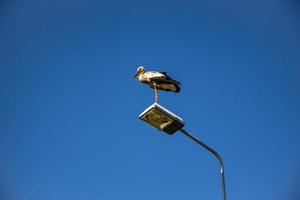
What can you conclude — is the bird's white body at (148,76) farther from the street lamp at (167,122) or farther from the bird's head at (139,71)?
the street lamp at (167,122)

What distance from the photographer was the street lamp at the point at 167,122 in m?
6.60

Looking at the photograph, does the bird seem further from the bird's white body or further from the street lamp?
the street lamp

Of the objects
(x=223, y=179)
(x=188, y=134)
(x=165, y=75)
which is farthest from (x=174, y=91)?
(x=223, y=179)

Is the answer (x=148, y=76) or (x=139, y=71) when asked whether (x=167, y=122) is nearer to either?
(x=148, y=76)

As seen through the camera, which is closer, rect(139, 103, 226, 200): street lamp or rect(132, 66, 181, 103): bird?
rect(139, 103, 226, 200): street lamp

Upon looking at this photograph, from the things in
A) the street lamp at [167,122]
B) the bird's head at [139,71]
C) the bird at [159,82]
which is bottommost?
the street lamp at [167,122]

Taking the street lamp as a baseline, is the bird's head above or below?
above

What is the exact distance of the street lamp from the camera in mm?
6600

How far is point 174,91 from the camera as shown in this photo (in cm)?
881

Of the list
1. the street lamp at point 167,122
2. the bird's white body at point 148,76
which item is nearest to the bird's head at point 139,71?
the bird's white body at point 148,76

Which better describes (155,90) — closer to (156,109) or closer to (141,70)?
(141,70)

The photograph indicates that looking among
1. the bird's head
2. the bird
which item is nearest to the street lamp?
the bird

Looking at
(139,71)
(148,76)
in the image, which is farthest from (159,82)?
(139,71)

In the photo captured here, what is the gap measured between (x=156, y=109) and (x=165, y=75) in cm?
249
